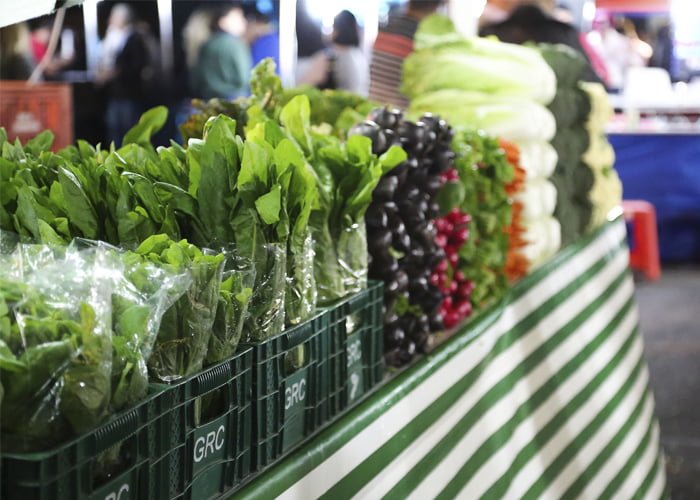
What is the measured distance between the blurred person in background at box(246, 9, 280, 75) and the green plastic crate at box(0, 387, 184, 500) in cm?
848

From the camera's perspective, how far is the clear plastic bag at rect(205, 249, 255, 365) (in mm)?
1272

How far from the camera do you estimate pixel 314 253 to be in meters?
1.62

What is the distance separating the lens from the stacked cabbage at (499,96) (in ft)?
9.52

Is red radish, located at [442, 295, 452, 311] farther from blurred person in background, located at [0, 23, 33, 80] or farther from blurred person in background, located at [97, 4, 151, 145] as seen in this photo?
blurred person in background, located at [97, 4, 151, 145]

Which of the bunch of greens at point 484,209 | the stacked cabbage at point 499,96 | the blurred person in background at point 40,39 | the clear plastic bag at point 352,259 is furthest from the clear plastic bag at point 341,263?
the blurred person in background at point 40,39

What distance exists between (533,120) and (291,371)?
5.59 ft

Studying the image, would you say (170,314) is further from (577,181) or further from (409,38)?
(577,181)

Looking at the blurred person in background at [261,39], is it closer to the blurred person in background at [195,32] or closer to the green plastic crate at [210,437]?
the blurred person in background at [195,32]

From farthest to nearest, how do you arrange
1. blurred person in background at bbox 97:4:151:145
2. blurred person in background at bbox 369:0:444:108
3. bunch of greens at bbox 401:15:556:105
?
blurred person in background at bbox 97:4:151:145
blurred person in background at bbox 369:0:444:108
bunch of greens at bbox 401:15:556:105

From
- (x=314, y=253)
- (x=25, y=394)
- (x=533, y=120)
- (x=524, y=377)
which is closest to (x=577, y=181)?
(x=533, y=120)

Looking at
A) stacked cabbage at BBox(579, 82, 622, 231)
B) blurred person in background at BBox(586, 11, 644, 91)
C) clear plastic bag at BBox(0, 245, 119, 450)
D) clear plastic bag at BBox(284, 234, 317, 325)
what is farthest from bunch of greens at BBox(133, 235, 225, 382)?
blurred person in background at BBox(586, 11, 644, 91)

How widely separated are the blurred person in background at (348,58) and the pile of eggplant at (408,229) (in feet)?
19.3

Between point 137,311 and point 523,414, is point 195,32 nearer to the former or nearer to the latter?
point 523,414

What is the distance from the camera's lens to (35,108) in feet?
16.8
